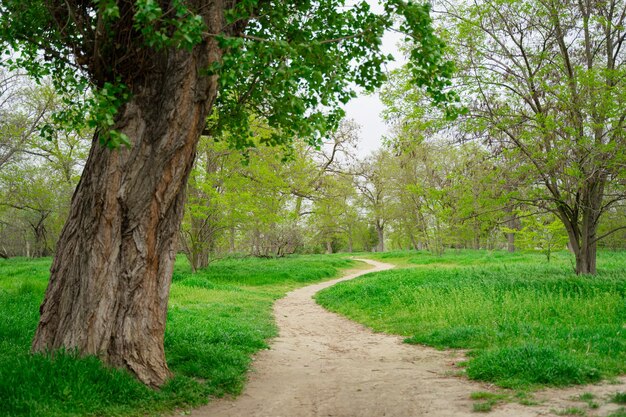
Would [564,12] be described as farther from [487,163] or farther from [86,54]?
[86,54]

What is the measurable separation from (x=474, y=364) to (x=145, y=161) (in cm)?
481

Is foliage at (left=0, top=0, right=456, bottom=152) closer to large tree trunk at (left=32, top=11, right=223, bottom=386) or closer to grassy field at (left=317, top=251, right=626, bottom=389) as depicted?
large tree trunk at (left=32, top=11, right=223, bottom=386)

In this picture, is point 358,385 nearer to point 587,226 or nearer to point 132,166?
point 132,166

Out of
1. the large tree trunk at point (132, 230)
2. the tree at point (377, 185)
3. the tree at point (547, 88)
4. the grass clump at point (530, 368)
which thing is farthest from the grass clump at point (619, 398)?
the tree at point (377, 185)

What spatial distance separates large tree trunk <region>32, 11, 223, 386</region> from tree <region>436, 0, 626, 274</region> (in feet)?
32.1

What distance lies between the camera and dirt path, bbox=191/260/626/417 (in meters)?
4.92

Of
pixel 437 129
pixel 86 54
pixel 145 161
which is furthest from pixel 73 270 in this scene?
pixel 437 129

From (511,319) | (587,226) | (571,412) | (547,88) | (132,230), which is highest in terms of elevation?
(547,88)

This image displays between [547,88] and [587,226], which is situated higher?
[547,88]

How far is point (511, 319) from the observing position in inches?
344

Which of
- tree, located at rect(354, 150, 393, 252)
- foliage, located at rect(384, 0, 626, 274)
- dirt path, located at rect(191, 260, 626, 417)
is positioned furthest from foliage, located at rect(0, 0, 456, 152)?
tree, located at rect(354, 150, 393, 252)

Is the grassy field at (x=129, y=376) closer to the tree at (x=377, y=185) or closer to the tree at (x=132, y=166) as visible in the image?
the tree at (x=132, y=166)

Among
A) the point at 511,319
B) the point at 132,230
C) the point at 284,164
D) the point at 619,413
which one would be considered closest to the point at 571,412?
the point at 619,413

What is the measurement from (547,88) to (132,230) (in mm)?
11058
